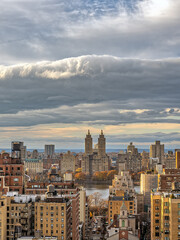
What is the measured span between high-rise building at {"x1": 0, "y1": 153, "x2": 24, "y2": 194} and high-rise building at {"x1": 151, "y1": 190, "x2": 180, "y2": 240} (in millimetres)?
25502

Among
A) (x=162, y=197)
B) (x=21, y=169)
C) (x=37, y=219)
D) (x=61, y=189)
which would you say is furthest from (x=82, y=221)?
(x=162, y=197)

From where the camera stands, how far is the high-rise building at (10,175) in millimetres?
75750

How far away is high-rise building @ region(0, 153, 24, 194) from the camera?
75750 millimetres

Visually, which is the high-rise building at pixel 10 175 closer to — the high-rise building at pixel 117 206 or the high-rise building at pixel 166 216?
the high-rise building at pixel 117 206

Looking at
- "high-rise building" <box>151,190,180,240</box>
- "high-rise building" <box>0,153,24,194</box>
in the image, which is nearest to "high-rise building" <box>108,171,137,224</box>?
"high-rise building" <box>0,153,24,194</box>

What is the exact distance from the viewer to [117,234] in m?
64.7

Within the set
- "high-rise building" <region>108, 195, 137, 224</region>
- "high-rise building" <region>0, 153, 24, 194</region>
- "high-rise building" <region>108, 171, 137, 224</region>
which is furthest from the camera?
"high-rise building" <region>108, 171, 137, 224</region>

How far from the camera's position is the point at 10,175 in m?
77.4

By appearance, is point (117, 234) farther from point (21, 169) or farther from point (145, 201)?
point (145, 201)

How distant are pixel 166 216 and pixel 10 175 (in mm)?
30951

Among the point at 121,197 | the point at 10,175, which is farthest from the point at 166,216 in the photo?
the point at 121,197

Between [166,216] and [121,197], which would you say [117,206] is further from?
[166,216]

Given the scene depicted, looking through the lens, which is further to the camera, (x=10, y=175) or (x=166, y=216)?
(x=10, y=175)

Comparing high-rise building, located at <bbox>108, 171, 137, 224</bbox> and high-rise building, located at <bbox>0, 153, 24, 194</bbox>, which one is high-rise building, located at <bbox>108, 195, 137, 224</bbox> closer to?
high-rise building, located at <bbox>108, 171, 137, 224</bbox>
